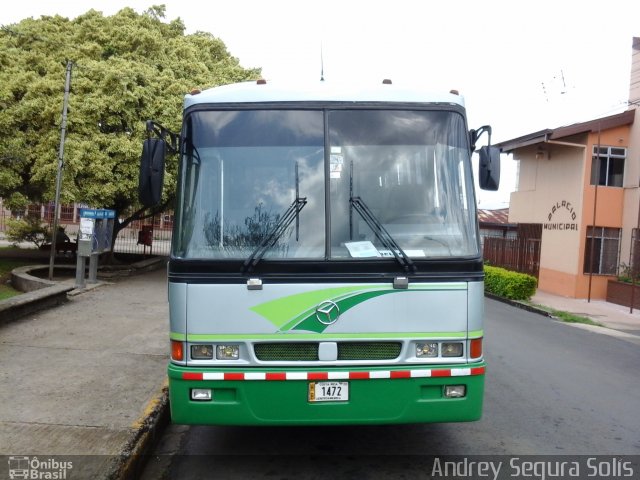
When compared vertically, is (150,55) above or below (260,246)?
above

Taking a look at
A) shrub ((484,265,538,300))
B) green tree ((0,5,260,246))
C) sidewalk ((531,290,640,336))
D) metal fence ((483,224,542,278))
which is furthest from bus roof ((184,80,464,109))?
metal fence ((483,224,542,278))

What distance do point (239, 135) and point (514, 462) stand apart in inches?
129

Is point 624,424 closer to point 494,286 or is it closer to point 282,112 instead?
point 282,112

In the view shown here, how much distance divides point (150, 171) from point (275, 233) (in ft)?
3.48

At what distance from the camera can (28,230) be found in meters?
21.2

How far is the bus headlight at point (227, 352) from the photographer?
422 cm

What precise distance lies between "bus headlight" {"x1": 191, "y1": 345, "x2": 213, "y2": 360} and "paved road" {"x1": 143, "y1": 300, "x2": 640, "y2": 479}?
98cm

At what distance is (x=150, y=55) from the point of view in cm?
1841

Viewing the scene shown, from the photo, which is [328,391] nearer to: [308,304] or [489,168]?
[308,304]

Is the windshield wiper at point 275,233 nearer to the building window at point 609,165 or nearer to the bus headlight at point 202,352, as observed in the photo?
the bus headlight at point 202,352

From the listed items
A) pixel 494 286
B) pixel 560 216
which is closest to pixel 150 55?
pixel 494 286

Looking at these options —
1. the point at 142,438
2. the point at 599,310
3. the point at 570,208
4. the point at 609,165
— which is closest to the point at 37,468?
the point at 142,438

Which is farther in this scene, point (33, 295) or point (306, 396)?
point (33, 295)

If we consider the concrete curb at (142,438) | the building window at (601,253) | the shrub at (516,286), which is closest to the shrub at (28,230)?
the shrub at (516,286)
